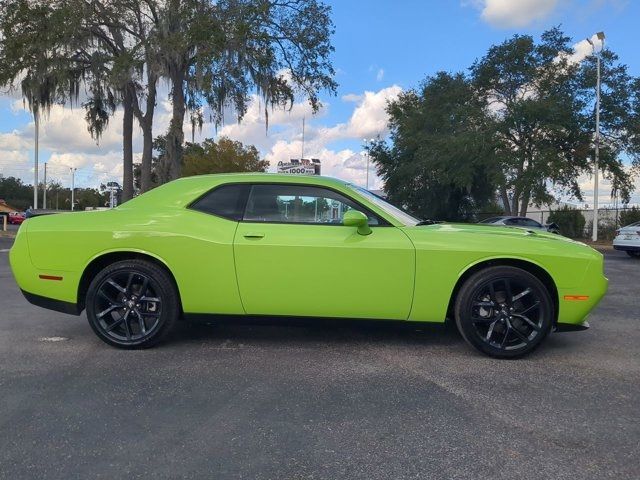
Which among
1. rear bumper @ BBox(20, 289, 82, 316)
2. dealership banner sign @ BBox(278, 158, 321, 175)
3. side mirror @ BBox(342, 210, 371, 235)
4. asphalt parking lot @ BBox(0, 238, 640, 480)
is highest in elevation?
dealership banner sign @ BBox(278, 158, 321, 175)

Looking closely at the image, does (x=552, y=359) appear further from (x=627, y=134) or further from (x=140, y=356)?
(x=627, y=134)

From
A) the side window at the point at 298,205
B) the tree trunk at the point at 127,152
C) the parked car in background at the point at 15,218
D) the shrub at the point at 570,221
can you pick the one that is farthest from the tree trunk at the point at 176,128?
the parked car in background at the point at 15,218

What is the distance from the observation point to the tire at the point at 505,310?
14.1 ft

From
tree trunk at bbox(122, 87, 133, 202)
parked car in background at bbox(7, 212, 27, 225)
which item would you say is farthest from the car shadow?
parked car in background at bbox(7, 212, 27, 225)

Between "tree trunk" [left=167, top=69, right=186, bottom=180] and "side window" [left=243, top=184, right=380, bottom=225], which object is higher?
"tree trunk" [left=167, top=69, right=186, bottom=180]

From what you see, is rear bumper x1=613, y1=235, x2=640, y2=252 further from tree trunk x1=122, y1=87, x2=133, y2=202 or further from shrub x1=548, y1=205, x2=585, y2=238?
tree trunk x1=122, y1=87, x2=133, y2=202

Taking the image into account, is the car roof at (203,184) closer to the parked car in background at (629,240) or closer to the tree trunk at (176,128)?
the parked car in background at (629,240)

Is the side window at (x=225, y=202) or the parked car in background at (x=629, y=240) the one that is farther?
the parked car in background at (x=629, y=240)

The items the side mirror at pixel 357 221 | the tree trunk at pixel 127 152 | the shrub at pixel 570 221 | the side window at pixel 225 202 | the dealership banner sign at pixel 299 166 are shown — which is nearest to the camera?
the side mirror at pixel 357 221

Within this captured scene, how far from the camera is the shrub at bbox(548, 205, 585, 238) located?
97.9ft

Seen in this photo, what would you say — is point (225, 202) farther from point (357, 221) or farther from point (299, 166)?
point (299, 166)

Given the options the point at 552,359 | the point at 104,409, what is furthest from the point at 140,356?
the point at 552,359

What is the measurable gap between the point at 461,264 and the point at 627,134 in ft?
83.1

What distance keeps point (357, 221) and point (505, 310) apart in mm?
1392
